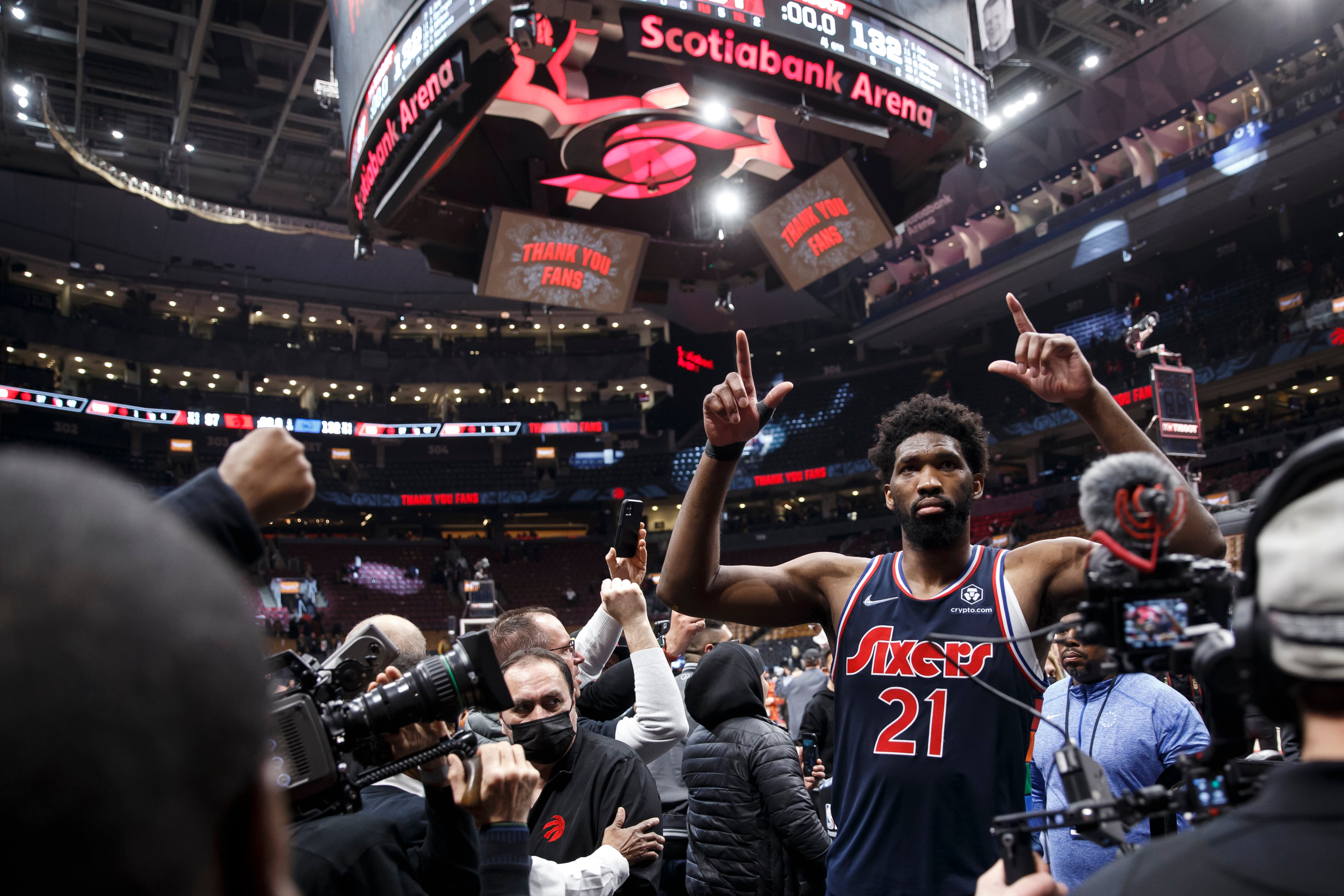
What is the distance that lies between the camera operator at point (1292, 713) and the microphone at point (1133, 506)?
17cm

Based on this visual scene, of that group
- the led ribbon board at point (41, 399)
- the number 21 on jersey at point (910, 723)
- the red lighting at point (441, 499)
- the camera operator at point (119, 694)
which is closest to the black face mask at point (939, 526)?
the number 21 on jersey at point (910, 723)

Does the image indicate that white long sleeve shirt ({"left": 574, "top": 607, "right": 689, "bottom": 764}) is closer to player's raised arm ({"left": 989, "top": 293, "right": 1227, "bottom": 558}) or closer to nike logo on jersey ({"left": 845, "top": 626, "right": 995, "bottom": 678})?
nike logo on jersey ({"left": 845, "top": 626, "right": 995, "bottom": 678})

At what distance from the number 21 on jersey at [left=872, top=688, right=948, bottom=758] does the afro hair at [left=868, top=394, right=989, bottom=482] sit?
70cm

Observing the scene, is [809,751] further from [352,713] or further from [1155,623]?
[1155,623]

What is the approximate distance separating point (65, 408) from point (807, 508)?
2502cm

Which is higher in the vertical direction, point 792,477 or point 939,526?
point 792,477

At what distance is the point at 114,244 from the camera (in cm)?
2619

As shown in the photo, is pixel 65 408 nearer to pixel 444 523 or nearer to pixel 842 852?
pixel 444 523

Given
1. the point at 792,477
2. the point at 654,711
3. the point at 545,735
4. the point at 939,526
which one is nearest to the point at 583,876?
the point at 545,735

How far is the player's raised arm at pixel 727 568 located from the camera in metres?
2.38

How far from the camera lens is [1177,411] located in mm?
7438

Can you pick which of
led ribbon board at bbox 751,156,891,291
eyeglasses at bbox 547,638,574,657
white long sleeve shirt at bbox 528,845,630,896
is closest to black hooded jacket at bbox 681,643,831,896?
eyeglasses at bbox 547,638,574,657

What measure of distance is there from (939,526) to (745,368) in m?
0.70

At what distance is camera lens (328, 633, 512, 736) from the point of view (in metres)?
1.62
